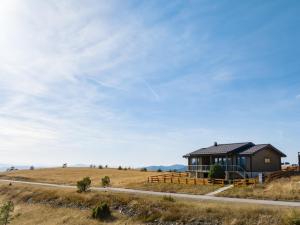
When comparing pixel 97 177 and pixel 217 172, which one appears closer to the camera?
pixel 217 172

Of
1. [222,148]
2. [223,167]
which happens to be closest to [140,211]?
[223,167]

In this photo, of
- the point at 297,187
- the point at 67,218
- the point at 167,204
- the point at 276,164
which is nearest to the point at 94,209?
the point at 67,218

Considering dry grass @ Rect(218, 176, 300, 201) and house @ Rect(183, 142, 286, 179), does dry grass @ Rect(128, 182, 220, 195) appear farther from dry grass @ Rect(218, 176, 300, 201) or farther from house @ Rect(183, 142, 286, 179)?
house @ Rect(183, 142, 286, 179)

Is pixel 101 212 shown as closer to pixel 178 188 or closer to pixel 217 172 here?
pixel 178 188

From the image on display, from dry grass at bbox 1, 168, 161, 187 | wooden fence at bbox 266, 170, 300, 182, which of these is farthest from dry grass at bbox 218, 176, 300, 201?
dry grass at bbox 1, 168, 161, 187

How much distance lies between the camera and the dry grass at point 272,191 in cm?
3278

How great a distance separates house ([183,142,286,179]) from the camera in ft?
169

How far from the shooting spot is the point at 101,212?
115 ft

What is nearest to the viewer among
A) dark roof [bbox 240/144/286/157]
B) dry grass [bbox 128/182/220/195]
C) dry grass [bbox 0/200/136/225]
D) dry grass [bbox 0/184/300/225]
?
dry grass [bbox 0/184/300/225]

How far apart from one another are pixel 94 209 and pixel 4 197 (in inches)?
1097

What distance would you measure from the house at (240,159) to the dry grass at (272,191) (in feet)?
34.4

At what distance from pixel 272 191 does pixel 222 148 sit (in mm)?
22438

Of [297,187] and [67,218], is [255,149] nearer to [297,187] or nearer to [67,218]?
[297,187]

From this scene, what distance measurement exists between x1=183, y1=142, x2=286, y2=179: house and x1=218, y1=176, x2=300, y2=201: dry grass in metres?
10.5
